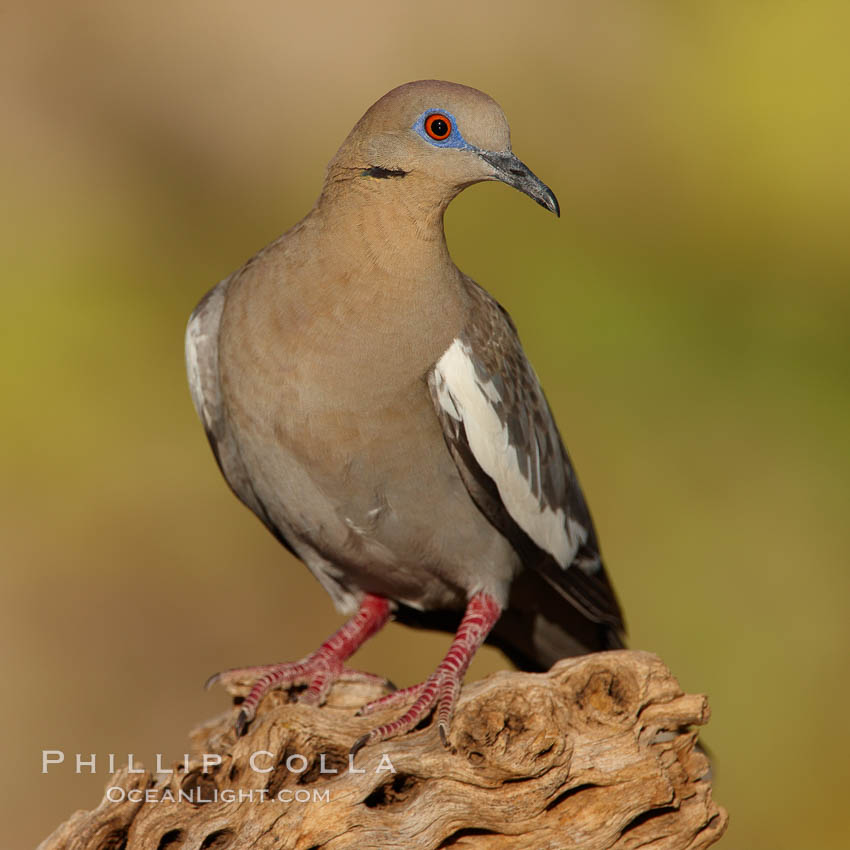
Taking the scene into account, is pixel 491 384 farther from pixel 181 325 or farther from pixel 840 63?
pixel 840 63

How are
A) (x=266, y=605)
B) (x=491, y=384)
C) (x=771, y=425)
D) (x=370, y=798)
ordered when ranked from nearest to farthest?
(x=370, y=798) < (x=491, y=384) < (x=266, y=605) < (x=771, y=425)

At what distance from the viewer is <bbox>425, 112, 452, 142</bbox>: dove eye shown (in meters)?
3.17

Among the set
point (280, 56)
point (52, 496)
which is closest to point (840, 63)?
point (280, 56)

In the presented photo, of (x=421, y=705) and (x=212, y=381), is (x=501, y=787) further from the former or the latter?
(x=212, y=381)

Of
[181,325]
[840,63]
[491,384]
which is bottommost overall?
[491,384]

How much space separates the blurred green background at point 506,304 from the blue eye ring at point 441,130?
3.89 meters

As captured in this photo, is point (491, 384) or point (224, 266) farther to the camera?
point (224, 266)

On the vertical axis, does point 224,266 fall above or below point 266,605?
above

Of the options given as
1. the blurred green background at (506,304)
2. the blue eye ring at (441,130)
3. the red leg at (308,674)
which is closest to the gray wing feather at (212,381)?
the red leg at (308,674)

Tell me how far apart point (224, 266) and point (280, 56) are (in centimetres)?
164

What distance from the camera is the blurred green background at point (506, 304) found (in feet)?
21.1

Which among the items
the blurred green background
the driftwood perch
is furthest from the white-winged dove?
the blurred green background

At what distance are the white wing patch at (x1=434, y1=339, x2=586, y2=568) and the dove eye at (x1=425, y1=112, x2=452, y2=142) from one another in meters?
0.61

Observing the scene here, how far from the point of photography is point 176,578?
6.73 meters
